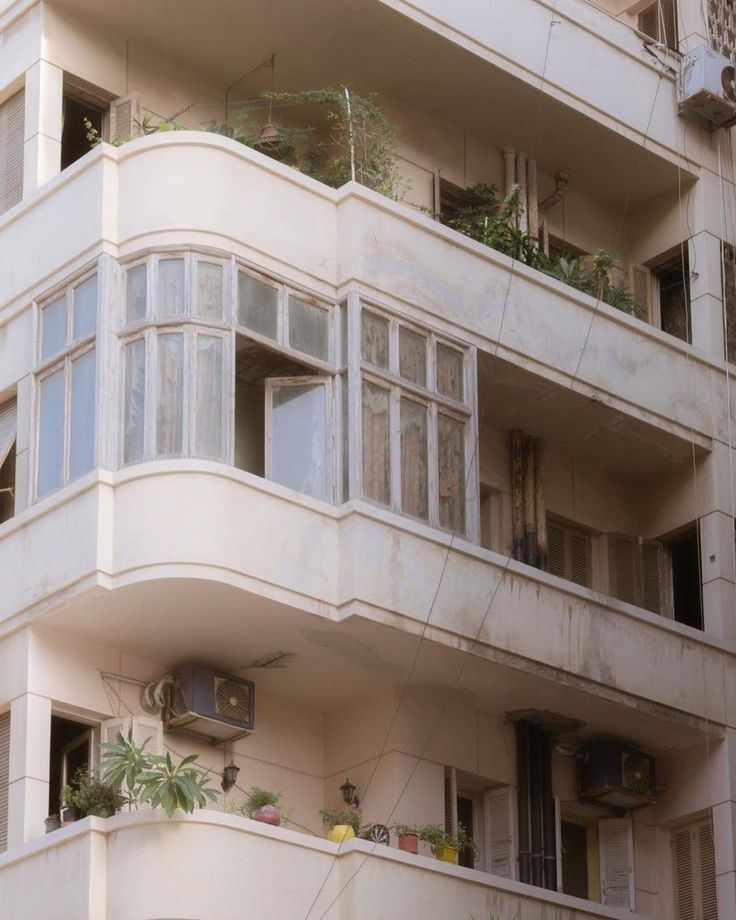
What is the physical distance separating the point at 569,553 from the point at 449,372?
13.2 ft

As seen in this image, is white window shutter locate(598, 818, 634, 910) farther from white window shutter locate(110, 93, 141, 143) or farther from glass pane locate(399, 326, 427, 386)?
white window shutter locate(110, 93, 141, 143)

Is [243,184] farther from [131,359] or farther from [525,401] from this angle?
[525,401]

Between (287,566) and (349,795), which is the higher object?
(287,566)

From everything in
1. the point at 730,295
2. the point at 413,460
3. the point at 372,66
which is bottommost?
the point at 413,460

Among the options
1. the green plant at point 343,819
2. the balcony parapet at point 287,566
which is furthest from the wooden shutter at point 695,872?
the green plant at point 343,819

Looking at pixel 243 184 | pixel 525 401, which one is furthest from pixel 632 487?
pixel 243 184

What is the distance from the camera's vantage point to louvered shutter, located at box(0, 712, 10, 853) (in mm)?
23172

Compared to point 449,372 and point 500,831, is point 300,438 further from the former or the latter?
point 500,831

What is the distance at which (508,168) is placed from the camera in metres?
29.7

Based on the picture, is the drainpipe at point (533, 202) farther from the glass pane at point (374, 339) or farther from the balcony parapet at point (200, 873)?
the balcony parapet at point (200, 873)

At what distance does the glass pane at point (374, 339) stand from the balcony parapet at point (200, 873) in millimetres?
5116

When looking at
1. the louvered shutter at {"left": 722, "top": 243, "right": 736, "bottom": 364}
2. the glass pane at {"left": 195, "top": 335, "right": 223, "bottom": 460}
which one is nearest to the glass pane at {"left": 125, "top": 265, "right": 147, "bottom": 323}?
the glass pane at {"left": 195, "top": 335, "right": 223, "bottom": 460}

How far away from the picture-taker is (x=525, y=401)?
27375 mm

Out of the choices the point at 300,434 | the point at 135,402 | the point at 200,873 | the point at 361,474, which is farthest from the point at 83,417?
the point at 200,873
